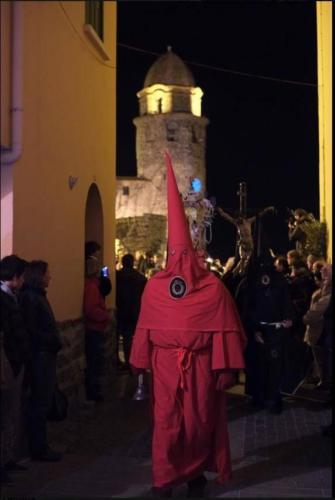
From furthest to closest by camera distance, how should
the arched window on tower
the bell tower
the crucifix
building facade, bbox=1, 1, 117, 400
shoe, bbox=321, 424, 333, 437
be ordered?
the arched window on tower, the bell tower, the crucifix, shoe, bbox=321, 424, 333, 437, building facade, bbox=1, 1, 117, 400

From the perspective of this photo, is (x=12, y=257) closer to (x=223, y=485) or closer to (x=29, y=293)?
(x=29, y=293)

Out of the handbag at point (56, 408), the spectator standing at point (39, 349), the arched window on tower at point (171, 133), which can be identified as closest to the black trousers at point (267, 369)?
the handbag at point (56, 408)

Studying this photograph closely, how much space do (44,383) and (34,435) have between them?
469mm

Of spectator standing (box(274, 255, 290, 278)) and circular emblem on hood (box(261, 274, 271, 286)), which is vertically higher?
spectator standing (box(274, 255, 290, 278))

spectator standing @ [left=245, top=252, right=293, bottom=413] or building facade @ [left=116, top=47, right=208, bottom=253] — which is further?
building facade @ [left=116, top=47, right=208, bottom=253]

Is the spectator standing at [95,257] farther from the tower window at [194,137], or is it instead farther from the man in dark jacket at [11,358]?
the tower window at [194,137]

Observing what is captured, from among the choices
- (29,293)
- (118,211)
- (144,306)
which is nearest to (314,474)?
(144,306)

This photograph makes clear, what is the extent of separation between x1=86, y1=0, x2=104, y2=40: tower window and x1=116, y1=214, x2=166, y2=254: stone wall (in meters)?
36.4

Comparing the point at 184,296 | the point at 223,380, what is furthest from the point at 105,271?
the point at 223,380

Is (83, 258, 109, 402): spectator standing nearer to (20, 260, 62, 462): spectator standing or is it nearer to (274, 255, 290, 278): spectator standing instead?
(274, 255, 290, 278): spectator standing

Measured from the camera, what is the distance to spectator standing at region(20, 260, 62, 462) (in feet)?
20.4

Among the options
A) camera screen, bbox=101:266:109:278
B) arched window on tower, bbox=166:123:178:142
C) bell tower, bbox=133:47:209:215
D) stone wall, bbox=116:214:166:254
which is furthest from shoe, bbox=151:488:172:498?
arched window on tower, bbox=166:123:178:142

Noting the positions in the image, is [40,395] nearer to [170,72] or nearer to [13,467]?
[13,467]

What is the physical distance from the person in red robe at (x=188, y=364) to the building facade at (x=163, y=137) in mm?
47905
